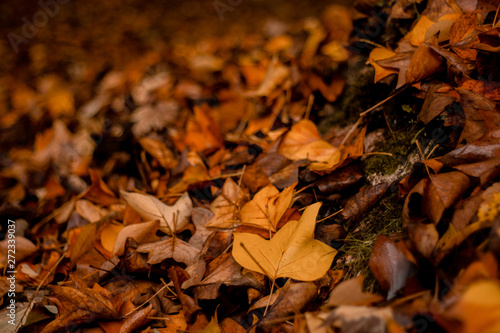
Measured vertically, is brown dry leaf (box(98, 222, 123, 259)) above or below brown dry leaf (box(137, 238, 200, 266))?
below

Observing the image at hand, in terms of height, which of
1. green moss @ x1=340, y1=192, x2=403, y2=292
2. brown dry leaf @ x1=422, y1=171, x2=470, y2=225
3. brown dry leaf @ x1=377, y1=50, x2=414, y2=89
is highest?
brown dry leaf @ x1=377, y1=50, x2=414, y2=89

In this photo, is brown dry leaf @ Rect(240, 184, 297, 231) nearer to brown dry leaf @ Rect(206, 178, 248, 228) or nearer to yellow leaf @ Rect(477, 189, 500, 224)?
brown dry leaf @ Rect(206, 178, 248, 228)

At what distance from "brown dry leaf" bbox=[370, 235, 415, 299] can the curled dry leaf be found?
0.64m

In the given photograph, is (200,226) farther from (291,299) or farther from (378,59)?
(378,59)

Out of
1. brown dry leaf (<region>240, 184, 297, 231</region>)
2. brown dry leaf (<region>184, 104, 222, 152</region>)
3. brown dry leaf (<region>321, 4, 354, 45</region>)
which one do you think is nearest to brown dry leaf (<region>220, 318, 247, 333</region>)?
brown dry leaf (<region>240, 184, 297, 231</region>)

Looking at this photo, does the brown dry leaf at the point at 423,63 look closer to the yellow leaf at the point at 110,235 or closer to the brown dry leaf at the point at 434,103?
the brown dry leaf at the point at 434,103

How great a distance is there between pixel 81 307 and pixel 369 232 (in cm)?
80

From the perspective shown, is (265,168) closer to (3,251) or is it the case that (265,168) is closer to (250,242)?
(250,242)

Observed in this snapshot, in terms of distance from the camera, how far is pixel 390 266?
63 centimetres

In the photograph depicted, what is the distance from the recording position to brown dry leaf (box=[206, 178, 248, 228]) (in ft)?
3.24

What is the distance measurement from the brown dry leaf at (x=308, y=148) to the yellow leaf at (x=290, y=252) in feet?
0.95

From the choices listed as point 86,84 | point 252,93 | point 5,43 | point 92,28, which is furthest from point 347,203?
point 5,43

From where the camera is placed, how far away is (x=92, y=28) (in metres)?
3.23

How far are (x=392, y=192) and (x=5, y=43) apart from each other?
13.0 ft
